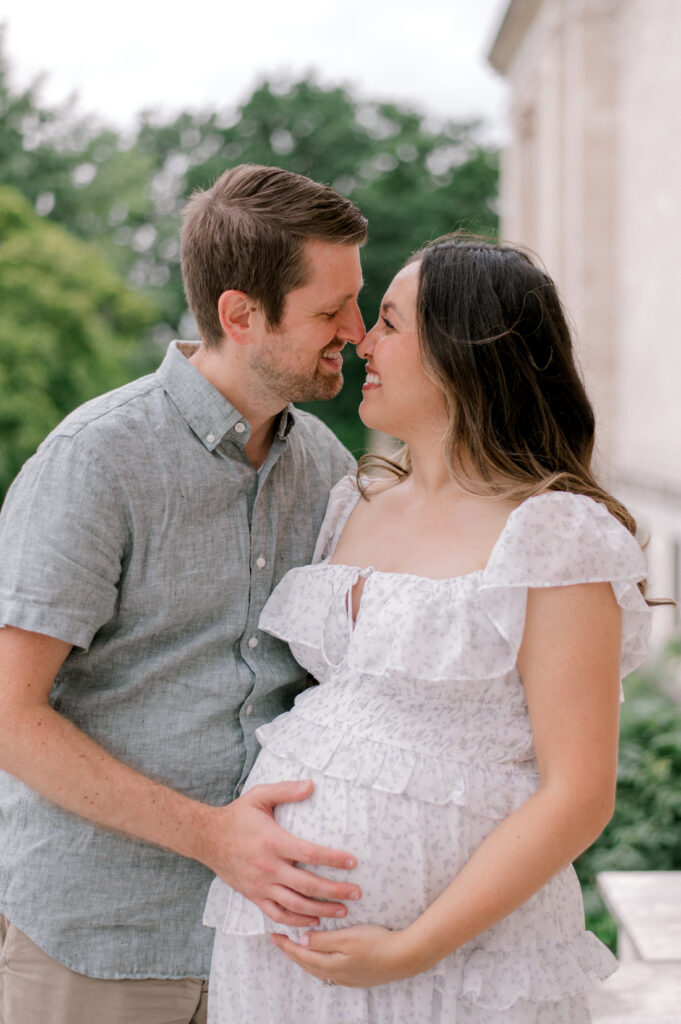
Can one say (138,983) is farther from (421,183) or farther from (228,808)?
(421,183)

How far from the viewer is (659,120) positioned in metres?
9.86

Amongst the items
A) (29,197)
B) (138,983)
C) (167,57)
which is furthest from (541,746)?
(167,57)

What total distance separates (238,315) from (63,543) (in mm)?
682

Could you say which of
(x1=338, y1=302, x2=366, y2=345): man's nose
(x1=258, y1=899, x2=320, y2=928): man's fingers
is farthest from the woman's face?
(x1=258, y1=899, x2=320, y2=928): man's fingers

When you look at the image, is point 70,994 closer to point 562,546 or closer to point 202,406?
point 202,406

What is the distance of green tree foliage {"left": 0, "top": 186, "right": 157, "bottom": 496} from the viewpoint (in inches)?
665

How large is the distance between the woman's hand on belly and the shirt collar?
1000 millimetres

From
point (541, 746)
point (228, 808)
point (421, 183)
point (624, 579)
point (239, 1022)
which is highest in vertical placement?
point (624, 579)

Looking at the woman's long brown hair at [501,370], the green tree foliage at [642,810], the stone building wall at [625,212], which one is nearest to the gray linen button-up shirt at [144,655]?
the woman's long brown hair at [501,370]

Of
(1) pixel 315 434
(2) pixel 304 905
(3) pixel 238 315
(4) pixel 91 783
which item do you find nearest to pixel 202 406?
(3) pixel 238 315

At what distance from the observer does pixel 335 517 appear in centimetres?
249

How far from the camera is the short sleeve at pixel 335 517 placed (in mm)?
2457

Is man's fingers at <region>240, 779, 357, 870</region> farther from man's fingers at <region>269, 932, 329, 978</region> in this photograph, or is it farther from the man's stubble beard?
the man's stubble beard

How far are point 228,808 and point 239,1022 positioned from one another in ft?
1.37
